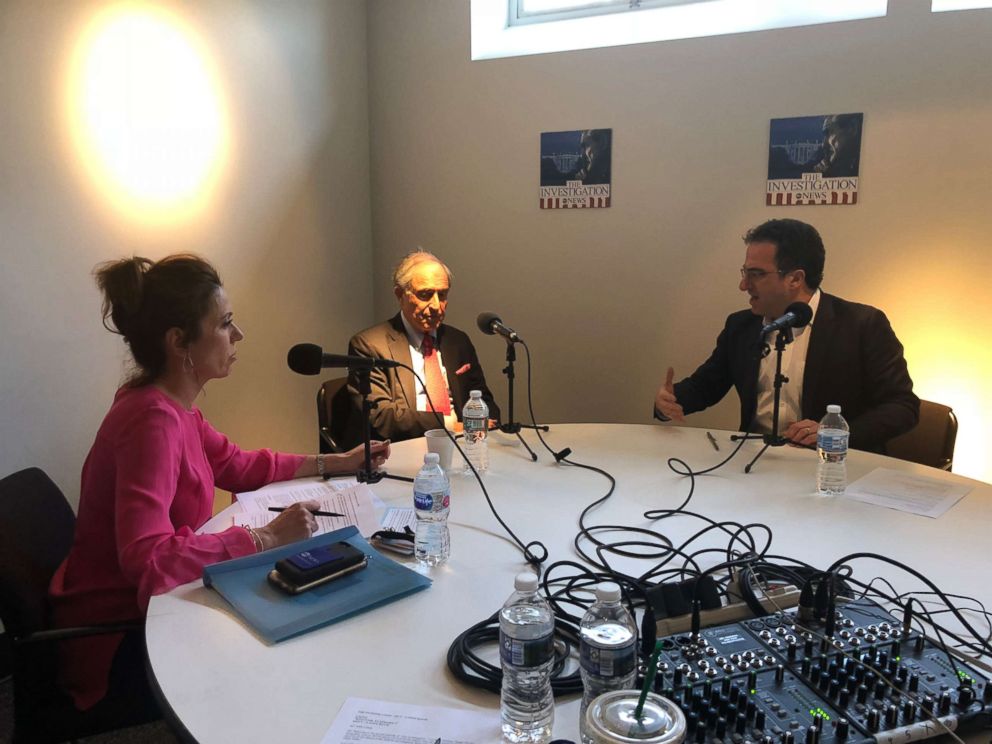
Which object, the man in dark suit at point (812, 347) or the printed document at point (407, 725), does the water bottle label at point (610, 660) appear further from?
the man in dark suit at point (812, 347)

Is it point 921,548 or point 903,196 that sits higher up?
point 903,196

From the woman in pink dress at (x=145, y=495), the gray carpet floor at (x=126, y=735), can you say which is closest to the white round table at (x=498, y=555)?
the woman in pink dress at (x=145, y=495)

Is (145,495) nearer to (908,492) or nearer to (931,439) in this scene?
(908,492)

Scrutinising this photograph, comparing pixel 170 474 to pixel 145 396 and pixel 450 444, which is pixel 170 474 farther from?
pixel 450 444

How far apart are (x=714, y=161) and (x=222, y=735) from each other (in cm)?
296

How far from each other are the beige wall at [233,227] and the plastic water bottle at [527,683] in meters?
1.91

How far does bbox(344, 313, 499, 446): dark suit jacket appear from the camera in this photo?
2.63 meters

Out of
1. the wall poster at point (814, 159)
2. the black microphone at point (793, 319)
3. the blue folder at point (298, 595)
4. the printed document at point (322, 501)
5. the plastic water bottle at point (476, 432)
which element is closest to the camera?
the blue folder at point (298, 595)

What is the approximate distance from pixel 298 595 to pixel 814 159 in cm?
273

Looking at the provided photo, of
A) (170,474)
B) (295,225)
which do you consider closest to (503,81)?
(295,225)

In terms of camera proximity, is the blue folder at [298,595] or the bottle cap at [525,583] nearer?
the bottle cap at [525,583]

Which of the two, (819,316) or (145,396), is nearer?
(145,396)

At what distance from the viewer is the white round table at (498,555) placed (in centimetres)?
100

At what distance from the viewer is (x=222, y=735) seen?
3.01 feet
